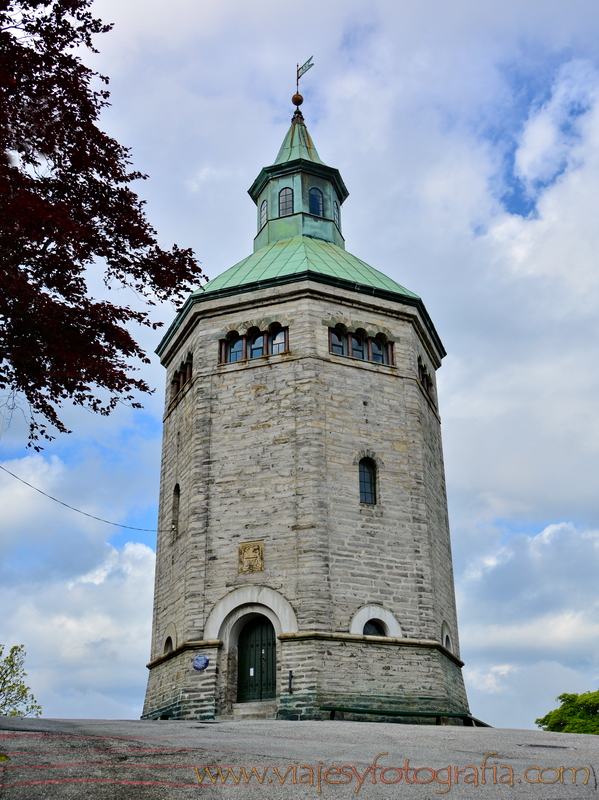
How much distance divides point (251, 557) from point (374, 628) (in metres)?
3.50

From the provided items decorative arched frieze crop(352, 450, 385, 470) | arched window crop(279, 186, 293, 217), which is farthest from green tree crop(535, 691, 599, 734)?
arched window crop(279, 186, 293, 217)

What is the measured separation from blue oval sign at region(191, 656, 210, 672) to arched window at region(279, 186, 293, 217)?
15795mm

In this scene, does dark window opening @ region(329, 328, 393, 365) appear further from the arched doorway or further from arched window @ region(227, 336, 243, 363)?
the arched doorway

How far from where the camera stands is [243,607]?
2044cm

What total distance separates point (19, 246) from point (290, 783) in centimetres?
724

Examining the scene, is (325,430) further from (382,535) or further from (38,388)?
(38,388)

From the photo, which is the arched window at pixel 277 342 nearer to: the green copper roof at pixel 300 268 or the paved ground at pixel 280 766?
the green copper roof at pixel 300 268

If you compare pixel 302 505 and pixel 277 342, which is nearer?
pixel 302 505

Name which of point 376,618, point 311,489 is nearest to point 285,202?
point 311,489

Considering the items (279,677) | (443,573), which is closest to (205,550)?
(279,677)

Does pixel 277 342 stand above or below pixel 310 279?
below

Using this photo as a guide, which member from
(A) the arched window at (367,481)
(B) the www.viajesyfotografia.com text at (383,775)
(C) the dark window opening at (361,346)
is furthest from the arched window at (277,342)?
(B) the www.viajesyfotografia.com text at (383,775)

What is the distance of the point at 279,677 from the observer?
19250mm

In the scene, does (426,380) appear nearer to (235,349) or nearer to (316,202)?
(235,349)
